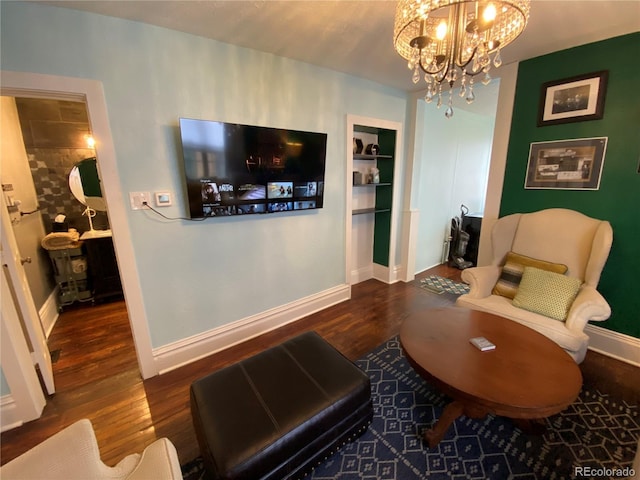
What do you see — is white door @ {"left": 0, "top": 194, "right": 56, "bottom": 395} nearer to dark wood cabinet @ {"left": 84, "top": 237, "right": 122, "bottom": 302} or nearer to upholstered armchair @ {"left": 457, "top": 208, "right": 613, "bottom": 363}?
dark wood cabinet @ {"left": 84, "top": 237, "right": 122, "bottom": 302}

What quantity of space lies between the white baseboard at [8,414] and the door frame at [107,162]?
0.63 m

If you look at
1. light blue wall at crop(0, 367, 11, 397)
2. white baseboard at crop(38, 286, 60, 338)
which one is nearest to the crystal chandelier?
light blue wall at crop(0, 367, 11, 397)

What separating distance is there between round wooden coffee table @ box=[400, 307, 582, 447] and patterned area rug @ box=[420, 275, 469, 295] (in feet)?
5.36

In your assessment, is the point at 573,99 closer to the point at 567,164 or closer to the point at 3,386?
the point at 567,164

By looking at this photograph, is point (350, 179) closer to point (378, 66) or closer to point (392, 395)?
point (378, 66)

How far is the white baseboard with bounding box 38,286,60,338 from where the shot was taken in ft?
8.19

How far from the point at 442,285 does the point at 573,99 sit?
7.46 feet

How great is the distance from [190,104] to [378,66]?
167 cm

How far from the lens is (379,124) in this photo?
2955mm

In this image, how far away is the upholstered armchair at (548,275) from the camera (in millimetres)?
1772

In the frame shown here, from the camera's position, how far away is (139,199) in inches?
70.0

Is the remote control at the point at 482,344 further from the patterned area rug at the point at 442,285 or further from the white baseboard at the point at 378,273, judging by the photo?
the white baseboard at the point at 378,273

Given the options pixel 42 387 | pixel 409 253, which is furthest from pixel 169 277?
pixel 409 253

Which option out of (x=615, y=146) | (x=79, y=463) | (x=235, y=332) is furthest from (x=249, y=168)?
(x=615, y=146)
